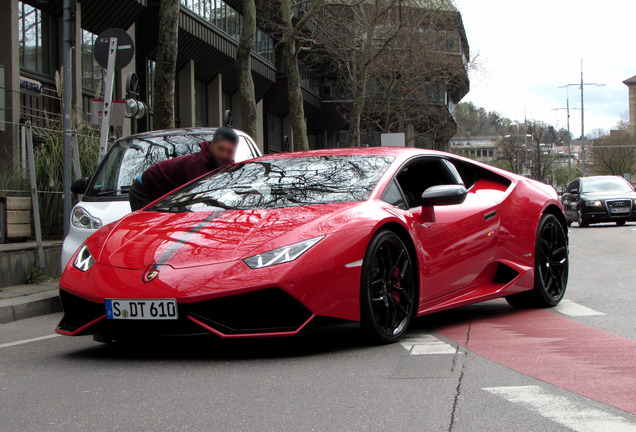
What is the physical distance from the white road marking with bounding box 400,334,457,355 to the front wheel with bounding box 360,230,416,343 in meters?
0.10

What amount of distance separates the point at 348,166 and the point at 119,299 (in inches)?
75.8

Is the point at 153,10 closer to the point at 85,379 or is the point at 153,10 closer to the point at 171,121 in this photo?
the point at 171,121

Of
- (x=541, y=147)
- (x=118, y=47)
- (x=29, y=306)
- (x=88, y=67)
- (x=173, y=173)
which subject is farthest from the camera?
(x=541, y=147)

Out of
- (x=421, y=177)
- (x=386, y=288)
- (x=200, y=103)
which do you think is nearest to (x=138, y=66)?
(x=200, y=103)

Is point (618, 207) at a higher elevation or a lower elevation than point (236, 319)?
lower

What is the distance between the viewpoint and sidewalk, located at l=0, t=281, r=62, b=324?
25.3 feet

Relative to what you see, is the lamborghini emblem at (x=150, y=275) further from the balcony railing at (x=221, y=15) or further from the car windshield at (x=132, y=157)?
the balcony railing at (x=221, y=15)

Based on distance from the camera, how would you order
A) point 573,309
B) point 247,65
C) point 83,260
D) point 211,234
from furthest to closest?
point 247,65
point 573,309
point 83,260
point 211,234

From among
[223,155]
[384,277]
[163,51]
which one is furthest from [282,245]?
[163,51]

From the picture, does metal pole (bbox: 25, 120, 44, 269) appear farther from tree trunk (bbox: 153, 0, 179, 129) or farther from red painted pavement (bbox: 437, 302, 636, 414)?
red painted pavement (bbox: 437, 302, 636, 414)

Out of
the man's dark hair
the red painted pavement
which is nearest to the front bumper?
the red painted pavement

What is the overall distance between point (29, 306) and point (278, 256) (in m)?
4.16

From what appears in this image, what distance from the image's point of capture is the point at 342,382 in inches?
166

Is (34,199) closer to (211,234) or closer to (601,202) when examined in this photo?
(211,234)
